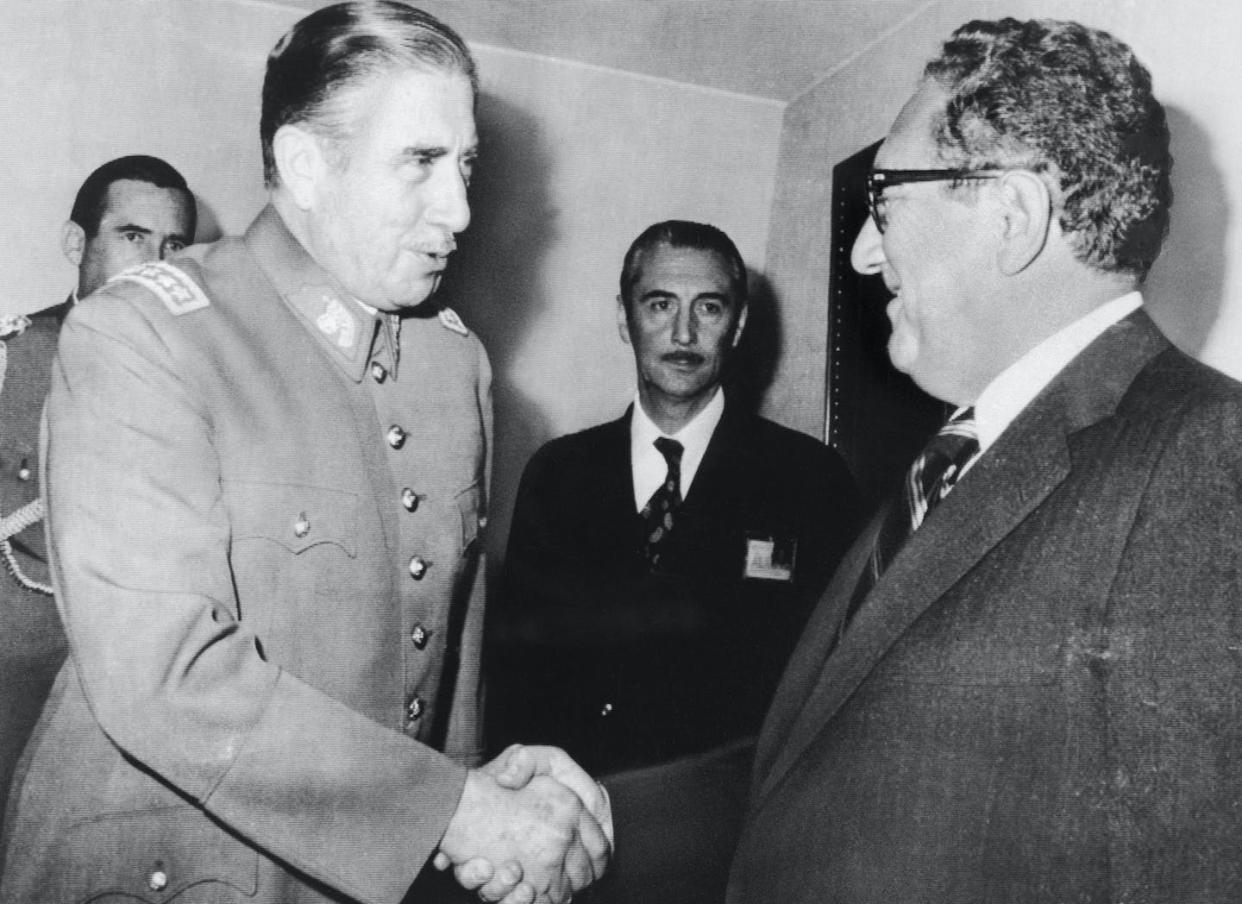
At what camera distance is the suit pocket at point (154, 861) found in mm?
1142

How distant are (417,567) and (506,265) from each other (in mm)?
2240

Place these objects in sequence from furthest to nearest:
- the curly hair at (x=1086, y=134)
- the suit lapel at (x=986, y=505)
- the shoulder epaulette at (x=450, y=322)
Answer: the shoulder epaulette at (x=450, y=322) → the curly hair at (x=1086, y=134) → the suit lapel at (x=986, y=505)

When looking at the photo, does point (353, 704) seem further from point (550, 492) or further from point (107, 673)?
point (550, 492)

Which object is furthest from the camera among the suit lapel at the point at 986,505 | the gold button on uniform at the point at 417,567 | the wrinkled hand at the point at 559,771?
the wrinkled hand at the point at 559,771

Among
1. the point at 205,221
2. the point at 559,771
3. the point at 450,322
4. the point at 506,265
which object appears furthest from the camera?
the point at 506,265

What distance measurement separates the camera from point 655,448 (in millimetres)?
2502

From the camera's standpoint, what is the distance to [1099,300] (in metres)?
1.21

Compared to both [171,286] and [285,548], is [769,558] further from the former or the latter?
[171,286]

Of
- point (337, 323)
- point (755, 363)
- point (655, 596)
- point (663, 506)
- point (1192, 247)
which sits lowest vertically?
point (655, 596)

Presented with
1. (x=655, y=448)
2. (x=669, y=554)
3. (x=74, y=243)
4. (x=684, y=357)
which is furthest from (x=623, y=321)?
(x=74, y=243)

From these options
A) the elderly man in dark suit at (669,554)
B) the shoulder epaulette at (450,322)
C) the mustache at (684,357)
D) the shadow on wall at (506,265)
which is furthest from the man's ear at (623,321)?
the shoulder epaulette at (450,322)

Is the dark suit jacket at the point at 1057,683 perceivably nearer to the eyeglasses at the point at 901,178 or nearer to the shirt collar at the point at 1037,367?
the shirt collar at the point at 1037,367

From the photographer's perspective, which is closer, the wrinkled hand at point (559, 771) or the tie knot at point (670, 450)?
the wrinkled hand at point (559, 771)

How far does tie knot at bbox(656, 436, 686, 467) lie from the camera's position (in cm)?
246
